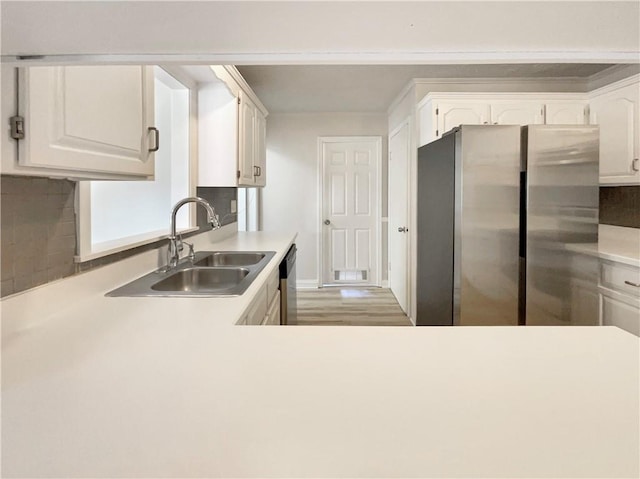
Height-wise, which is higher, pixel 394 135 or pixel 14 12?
pixel 394 135

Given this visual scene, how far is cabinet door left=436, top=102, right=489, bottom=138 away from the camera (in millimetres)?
3395

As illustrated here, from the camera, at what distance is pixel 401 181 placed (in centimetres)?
473

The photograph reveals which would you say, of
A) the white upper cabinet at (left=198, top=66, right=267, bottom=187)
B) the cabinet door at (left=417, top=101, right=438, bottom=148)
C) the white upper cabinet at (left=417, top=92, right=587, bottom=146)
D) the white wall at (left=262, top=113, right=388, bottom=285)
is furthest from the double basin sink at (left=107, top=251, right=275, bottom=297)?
the white wall at (left=262, top=113, right=388, bottom=285)

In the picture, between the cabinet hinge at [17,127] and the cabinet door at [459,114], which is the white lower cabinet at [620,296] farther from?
the cabinet hinge at [17,127]

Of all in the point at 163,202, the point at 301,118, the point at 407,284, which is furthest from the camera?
the point at 301,118

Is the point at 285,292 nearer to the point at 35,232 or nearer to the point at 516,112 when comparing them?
the point at 35,232

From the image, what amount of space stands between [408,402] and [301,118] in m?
5.32

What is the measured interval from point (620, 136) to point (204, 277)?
306 cm

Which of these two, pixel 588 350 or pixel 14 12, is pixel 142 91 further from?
pixel 588 350

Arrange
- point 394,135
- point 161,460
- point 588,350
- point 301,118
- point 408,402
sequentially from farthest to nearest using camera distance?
1. point 301,118
2. point 394,135
3. point 588,350
4. point 408,402
5. point 161,460

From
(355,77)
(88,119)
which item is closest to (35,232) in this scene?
(88,119)

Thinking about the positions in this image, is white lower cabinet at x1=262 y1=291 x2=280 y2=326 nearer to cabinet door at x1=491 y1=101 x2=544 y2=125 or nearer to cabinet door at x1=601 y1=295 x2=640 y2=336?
cabinet door at x1=601 y1=295 x2=640 y2=336

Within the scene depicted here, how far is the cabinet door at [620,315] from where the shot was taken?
235 centimetres

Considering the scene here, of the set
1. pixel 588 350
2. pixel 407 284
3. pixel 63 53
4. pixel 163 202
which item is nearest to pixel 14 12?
pixel 63 53
